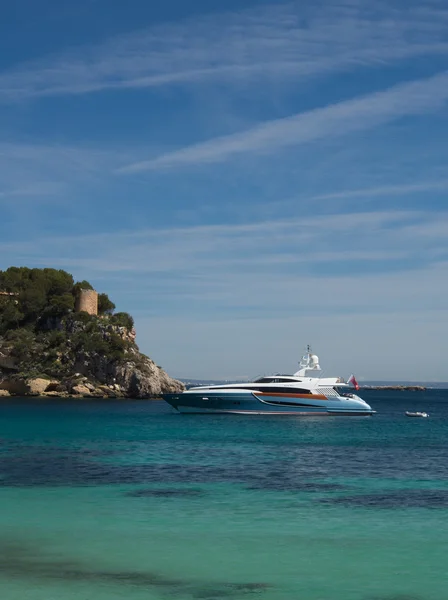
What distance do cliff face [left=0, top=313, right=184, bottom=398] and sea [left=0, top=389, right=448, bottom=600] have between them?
6474cm

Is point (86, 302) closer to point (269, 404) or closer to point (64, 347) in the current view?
point (64, 347)

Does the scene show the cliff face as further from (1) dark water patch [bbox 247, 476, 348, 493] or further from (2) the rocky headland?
(1) dark water patch [bbox 247, 476, 348, 493]

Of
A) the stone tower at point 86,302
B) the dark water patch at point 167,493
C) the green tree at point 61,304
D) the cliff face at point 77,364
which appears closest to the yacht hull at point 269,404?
the cliff face at point 77,364

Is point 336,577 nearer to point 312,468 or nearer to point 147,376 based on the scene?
point 312,468

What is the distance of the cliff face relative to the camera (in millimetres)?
99688

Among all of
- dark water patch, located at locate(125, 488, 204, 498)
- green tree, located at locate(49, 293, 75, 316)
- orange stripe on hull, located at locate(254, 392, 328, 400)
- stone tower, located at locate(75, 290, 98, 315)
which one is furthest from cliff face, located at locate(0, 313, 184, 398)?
dark water patch, located at locate(125, 488, 204, 498)

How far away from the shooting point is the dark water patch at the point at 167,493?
21078 mm

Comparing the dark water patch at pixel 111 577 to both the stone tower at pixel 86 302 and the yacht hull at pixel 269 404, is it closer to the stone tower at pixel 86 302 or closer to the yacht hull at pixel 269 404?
the yacht hull at pixel 269 404

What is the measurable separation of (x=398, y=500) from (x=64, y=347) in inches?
3410

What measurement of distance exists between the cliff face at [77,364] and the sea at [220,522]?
212 ft

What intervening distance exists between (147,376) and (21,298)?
22.0 meters

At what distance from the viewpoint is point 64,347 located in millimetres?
103188

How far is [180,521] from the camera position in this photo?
695 inches

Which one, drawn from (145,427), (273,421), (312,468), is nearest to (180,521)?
(312,468)
